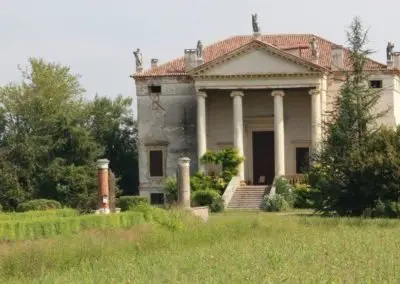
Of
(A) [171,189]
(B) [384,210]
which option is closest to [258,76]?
(A) [171,189]

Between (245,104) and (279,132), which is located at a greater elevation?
(245,104)

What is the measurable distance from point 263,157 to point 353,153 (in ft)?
70.4

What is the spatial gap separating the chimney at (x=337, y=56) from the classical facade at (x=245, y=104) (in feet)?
0.18

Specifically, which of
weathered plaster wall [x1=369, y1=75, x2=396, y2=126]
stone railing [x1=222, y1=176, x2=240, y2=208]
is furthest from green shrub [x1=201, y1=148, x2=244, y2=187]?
weathered plaster wall [x1=369, y1=75, x2=396, y2=126]

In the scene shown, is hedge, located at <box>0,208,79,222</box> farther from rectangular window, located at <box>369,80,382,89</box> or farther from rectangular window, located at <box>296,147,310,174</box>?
rectangular window, located at <box>369,80,382,89</box>

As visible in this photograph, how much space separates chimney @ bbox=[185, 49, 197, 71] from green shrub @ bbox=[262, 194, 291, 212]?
10.7 meters

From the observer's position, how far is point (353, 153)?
3559 centimetres

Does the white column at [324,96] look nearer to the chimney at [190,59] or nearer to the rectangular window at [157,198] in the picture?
the chimney at [190,59]

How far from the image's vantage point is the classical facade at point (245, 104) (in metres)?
52.9

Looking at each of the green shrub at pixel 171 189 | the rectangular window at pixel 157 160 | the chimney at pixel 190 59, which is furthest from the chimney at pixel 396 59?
the rectangular window at pixel 157 160

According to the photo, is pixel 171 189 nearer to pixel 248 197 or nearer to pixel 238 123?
pixel 248 197

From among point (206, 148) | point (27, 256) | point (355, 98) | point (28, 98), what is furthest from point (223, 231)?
point (28, 98)

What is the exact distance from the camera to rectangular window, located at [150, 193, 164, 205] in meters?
56.1

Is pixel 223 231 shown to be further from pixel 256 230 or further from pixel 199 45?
pixel 199 45
